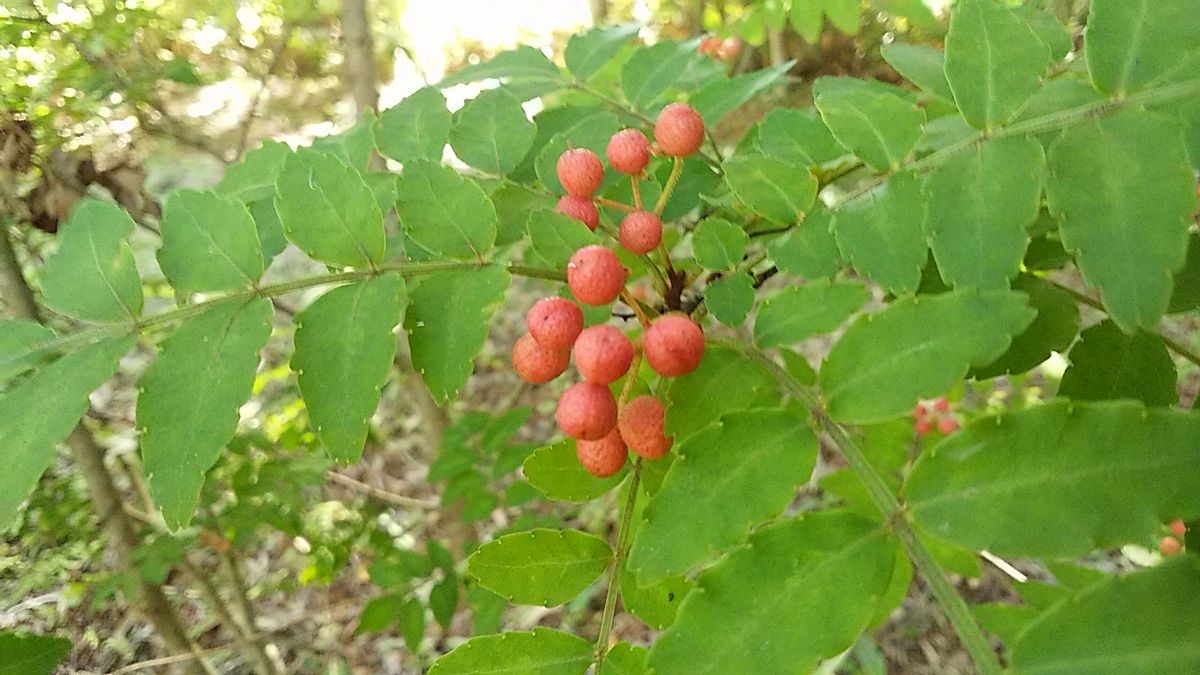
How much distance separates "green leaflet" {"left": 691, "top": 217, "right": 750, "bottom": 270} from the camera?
1.07 metres

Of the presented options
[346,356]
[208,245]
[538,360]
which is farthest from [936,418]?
[208,245]

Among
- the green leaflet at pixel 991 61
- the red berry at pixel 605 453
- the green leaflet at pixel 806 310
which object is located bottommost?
the red berry at pixel 605 453

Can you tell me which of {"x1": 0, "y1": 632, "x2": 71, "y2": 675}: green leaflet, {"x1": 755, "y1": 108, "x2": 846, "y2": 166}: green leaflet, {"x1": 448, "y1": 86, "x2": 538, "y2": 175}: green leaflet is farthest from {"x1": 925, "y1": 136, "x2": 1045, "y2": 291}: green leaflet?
{"x1": 0, "y1": 632, "x2": 71, "y2": 675}: green leaflet

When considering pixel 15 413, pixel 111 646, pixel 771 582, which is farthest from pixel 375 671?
pixel 771 582

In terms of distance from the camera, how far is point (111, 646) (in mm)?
1587

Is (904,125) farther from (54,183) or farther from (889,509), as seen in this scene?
(54,183)

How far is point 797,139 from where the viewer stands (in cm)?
115

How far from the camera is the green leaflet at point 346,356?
92cm

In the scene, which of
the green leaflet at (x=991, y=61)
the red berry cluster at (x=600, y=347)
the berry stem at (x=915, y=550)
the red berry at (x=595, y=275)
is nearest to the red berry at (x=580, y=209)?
the red berry cluster at (x=600, y=347)

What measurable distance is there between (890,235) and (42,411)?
983 mm

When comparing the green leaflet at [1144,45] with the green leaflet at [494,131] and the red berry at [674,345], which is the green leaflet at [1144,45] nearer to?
the red berry at [674,345]

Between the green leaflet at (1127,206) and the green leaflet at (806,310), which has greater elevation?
the green leaflet at (1127,206)

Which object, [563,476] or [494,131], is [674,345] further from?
[494,131]

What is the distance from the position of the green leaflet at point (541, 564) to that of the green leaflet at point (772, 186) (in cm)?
50
